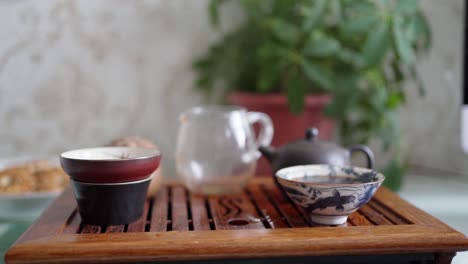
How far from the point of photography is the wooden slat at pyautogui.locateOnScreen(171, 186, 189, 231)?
72 centimetres

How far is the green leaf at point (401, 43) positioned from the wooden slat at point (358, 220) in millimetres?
470

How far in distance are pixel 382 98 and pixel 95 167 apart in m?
0.76

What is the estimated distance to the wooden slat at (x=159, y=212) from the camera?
707 mm

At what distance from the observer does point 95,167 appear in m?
0.69

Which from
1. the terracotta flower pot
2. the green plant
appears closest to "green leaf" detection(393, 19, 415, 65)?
the green plant

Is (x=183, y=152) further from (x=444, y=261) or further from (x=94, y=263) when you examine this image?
(x=444, y=261)

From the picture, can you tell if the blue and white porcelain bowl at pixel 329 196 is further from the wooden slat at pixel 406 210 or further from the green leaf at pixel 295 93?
the green leaf at pixel 295 93

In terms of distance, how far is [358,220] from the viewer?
734 mm

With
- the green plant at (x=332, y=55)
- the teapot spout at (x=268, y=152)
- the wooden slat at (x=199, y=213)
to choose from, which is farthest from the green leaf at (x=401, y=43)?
the wooden slat at (x=199, y=213)

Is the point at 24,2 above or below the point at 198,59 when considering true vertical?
above

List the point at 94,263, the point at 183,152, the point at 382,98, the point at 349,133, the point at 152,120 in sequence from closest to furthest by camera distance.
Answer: the point at 94,263 → the point at 183,152 → the point at 382,98 → the point at 349,133 → the point at 152,120

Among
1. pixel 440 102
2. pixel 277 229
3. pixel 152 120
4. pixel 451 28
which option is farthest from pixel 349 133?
pixel 277 229

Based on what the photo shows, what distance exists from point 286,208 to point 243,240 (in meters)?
0.19

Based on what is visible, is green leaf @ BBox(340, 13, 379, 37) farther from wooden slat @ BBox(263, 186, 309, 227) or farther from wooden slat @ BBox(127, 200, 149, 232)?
wooden slat @ BBox(127, 200, 149, 232)
